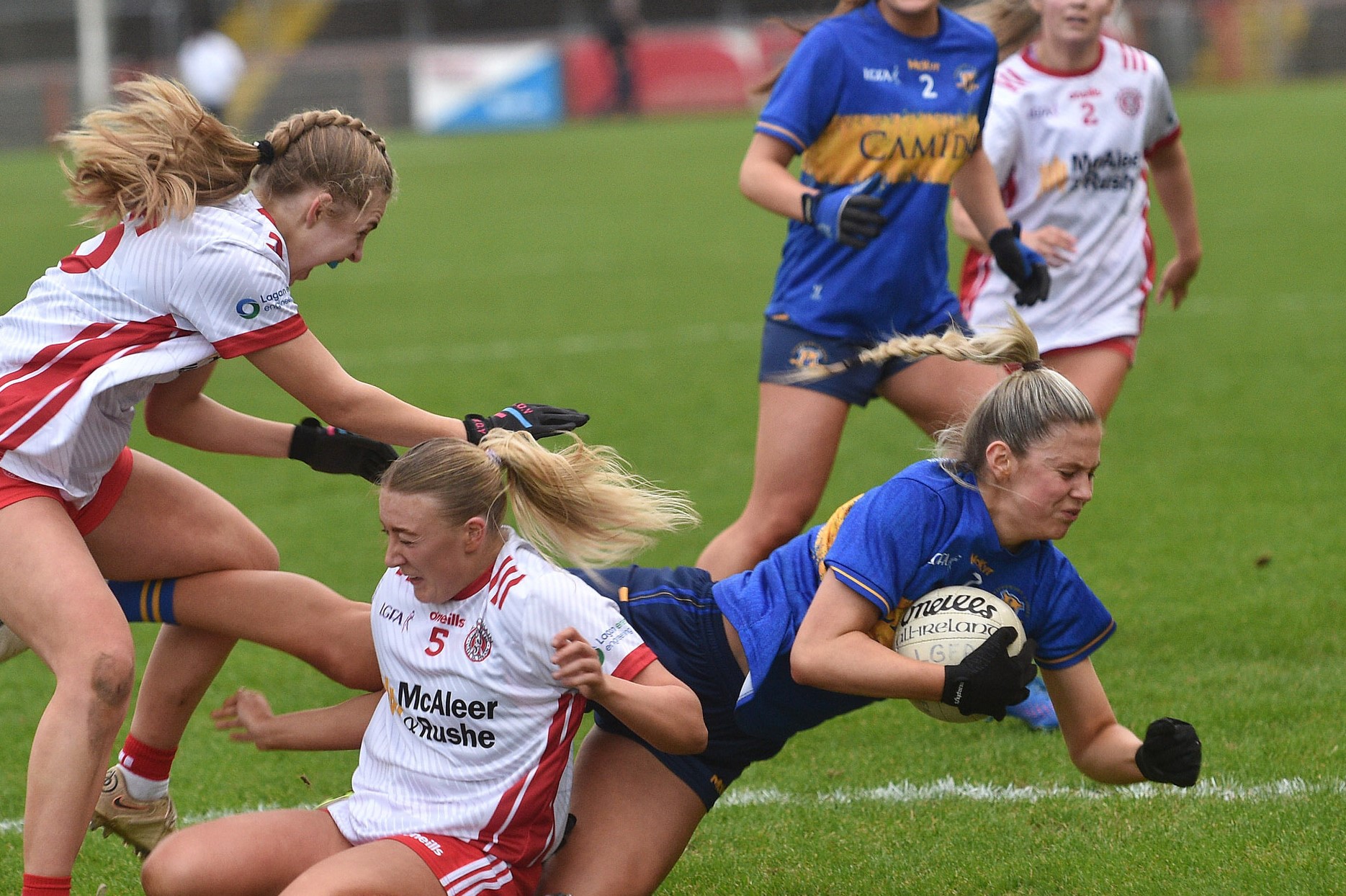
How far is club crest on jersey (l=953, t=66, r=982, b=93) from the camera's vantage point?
5.07m

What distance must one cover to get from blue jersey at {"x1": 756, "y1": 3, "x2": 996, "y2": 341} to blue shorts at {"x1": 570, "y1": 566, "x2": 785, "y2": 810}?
5.17 ft

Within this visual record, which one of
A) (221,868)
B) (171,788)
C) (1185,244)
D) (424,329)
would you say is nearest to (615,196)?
(424,329)

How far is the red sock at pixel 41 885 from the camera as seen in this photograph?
328 centimetres

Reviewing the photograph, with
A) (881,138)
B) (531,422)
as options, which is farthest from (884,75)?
(531,422)

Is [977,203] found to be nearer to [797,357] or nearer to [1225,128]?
[797,357]

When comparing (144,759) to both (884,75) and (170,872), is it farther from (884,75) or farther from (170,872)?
(884,75)

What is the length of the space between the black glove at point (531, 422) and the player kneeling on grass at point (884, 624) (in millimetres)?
426

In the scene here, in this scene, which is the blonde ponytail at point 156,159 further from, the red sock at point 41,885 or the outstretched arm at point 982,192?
the outstretched arm at point 982,192

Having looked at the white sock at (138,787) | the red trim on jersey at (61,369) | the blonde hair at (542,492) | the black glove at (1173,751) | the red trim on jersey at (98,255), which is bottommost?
the white sock at (138,787)

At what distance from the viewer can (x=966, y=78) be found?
200 inches

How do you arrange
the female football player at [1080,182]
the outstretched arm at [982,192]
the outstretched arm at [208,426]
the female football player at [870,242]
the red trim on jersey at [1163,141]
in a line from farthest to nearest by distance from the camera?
the red trim on jersey at [1163,141] < the female football player at [1080,182] < the outstretched arm at [982,192] < the female football player at [870,242] < the outstretched arm at [208,426]

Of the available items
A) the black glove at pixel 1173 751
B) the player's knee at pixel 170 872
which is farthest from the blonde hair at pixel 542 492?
the black glove at pixel 1173 751

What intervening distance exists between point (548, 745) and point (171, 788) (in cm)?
176

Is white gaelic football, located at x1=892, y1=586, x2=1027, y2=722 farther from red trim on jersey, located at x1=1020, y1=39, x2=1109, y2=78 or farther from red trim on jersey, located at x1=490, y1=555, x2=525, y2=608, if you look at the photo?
red trim on jersey, located at x1=1020, y1=39, x2=1109, y2=78
